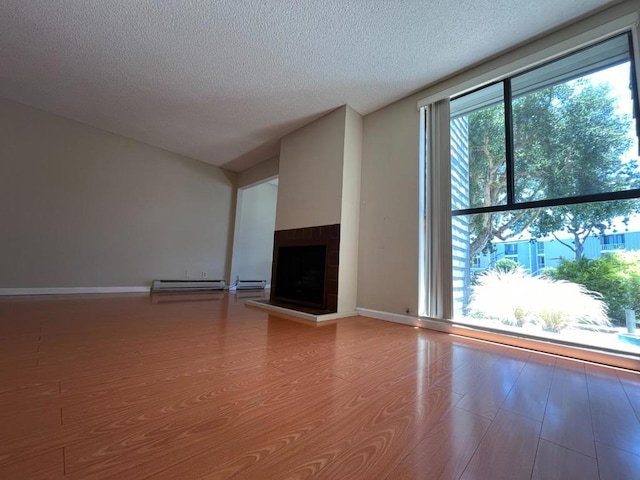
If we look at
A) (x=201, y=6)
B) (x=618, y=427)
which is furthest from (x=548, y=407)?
(x=201, y=6)

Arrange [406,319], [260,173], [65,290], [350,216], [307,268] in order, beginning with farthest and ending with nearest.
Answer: [260,173], [65,290], [307,268], [350,216], [406,319]

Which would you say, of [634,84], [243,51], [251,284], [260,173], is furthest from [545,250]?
[251,284]

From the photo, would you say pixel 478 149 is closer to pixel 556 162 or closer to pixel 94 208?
pixel 556 162

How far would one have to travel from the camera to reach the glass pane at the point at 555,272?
1841mm

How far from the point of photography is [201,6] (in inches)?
85.4

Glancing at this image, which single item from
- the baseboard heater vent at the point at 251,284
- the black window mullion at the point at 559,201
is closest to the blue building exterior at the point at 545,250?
the black window mullion at the point at 559,201

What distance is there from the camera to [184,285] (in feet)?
16.5

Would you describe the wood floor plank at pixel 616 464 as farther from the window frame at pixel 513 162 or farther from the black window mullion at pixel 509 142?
the black window mullion at pixel 509 142

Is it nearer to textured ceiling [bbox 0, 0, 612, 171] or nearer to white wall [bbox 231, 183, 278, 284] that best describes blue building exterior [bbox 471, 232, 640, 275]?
textured ceiling [bbox 0, 0, 612, 171]

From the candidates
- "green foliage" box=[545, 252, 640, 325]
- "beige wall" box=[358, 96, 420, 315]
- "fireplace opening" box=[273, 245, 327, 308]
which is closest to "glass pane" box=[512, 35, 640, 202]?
"green foliage" box=[545, 252, 640, 325]

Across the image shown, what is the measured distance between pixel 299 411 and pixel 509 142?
9.49 feet

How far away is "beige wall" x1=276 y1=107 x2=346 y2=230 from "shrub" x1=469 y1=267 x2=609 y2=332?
1.77 m

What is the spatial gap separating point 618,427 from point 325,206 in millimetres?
2927

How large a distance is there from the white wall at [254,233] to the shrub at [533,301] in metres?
4.85
